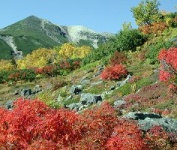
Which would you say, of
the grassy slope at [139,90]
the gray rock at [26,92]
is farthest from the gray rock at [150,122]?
the gray rock at [26,92]

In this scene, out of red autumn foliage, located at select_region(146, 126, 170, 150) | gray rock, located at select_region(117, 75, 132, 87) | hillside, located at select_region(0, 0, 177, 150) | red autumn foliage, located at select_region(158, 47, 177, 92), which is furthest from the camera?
gray rock, located at select_region(117, 75, 132, 87)

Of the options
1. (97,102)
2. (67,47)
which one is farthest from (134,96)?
(67,47)

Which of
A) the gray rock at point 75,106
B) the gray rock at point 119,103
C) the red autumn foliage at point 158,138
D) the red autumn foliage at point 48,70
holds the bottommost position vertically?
the red autumn foliage at point 158,138

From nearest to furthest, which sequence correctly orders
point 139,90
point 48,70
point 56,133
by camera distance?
point 56,133 < point 139,90 < point 48,70

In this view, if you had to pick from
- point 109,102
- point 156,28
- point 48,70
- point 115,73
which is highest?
point 156,28

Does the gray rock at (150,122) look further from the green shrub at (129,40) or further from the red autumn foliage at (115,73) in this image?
the green shrub at (129,40)

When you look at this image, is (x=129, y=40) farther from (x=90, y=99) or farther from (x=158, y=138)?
(x=158, y=138)

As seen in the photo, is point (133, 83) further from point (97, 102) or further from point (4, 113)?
point (4, 113)

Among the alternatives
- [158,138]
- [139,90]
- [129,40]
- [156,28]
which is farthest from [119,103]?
[156,28]

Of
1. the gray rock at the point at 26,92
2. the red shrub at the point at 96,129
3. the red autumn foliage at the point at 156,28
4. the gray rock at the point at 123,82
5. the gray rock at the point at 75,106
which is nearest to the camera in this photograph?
the red shrub at the point at 96,129

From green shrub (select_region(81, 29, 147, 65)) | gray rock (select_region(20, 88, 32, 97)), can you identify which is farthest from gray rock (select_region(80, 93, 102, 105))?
green shrub (select_region(81, 29, 147, 65))

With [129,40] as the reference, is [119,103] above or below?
below

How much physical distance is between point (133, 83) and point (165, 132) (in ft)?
59.1

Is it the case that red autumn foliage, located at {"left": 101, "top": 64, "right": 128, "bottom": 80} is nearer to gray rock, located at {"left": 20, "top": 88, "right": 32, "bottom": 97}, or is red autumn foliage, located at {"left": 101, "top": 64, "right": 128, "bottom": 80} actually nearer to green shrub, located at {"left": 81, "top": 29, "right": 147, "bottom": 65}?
green shrub, located at {"left": 81, "top": 29, "right": 147, "bottom": 65}
